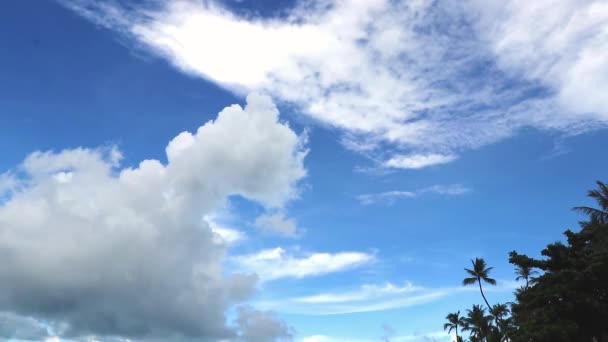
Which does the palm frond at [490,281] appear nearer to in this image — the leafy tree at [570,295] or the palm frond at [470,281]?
the palm frond at [470,281]

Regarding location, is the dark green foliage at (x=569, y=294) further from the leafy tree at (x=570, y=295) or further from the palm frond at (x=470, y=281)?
the palm frond at (x=470, y=281)

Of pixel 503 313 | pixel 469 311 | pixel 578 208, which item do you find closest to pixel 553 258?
pixel 578 208

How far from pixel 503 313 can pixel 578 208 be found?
38.7m

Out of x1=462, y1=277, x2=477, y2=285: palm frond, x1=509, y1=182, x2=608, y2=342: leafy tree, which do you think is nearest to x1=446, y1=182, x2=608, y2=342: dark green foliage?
x1=509, y1=182, x2=608, y2=342: leafy tree

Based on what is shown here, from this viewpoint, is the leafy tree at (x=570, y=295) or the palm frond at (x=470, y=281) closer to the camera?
the leafy tree at (x=570, y=295)

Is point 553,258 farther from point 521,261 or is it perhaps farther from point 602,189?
point 602,189

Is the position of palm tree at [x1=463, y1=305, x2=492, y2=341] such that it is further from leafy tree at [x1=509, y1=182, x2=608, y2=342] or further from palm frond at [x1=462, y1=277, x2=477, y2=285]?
leafy tree at [x1=509, y1=182, x2=608, y2=342]

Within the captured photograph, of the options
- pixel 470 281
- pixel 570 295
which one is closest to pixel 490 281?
pixel 470 281

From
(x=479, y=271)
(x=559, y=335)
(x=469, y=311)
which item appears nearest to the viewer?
(x=559, y=335)

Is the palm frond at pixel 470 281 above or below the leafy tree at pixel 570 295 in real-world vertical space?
above

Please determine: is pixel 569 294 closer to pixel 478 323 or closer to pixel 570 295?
pixel 570 295

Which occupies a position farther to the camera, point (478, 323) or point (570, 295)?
point (478, 323)

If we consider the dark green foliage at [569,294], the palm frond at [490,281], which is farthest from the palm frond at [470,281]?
the dark green foliage at [569,294]

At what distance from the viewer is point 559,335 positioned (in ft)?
83.4
